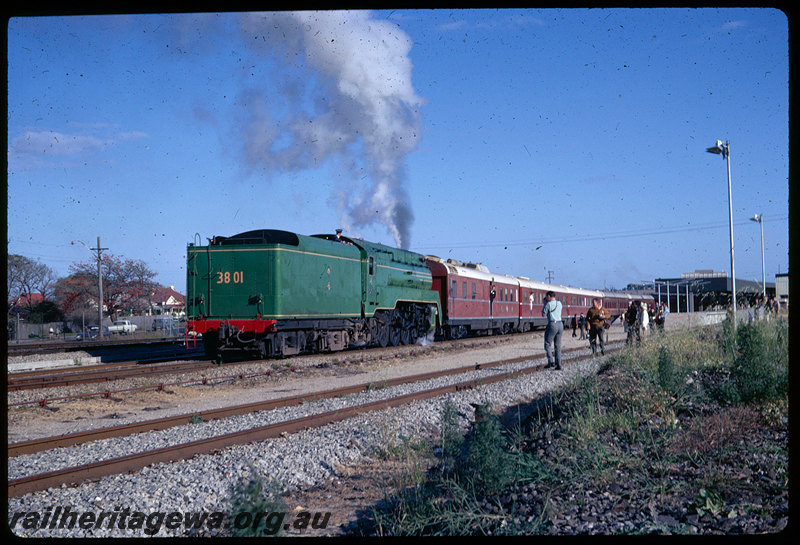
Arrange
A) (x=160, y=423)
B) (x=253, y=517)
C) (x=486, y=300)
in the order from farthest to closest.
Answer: (x=486, y=300)
(x=160, y=423)
(x=253, y=517)

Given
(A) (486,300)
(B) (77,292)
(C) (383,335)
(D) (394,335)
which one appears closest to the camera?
(C) (383,335)

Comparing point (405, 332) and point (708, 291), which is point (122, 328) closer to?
point (405, 332)

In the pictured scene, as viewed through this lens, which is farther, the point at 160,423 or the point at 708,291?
the point at 708,291

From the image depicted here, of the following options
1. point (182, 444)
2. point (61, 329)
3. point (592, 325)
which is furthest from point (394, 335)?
point (61, 329)

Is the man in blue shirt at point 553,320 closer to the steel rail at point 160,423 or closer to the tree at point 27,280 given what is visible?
the steel rail at point 160,423

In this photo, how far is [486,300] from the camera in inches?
1202

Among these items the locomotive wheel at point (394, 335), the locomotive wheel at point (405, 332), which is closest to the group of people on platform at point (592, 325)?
the locomotive wheel at point (394, 335)

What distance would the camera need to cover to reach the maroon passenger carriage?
27.1m

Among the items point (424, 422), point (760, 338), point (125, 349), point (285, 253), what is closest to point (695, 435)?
point (760, 338)

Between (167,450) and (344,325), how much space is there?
1247cm

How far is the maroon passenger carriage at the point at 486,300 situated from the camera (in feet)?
88.8

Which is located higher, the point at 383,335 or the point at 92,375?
the point at 383,335

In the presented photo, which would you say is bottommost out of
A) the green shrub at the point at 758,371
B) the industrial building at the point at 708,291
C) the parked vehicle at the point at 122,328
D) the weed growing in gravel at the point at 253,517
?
the parked vehicle at the point at 122,328

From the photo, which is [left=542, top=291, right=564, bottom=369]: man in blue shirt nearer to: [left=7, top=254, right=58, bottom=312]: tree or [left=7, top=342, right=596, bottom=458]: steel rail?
[left=7, top=342, right=596, bottom=458]: steel rail
